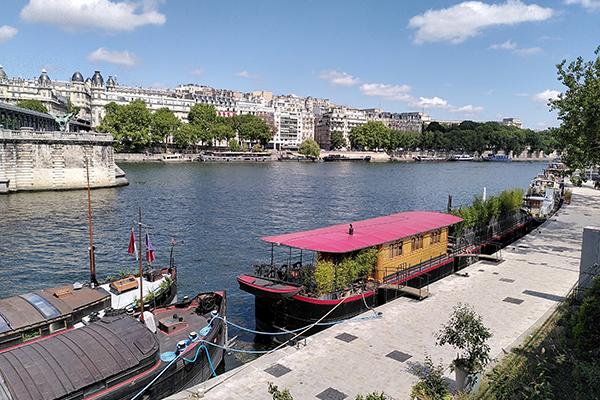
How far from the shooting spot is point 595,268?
17266 mm

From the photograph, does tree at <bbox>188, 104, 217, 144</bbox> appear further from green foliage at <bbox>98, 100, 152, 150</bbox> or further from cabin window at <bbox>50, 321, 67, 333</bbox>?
cabin window at <bbox>50, 321, 67, 333</bbox>

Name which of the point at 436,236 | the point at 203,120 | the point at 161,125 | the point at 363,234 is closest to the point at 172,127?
the point at 161,125

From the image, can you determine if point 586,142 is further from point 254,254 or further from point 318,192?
point 318,192

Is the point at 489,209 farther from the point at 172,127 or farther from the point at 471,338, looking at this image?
the point at 172,127

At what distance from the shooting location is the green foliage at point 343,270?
1828cm

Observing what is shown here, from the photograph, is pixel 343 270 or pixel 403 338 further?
pixel 343 270

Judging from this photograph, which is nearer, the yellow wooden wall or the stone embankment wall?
the yellow wooden wall

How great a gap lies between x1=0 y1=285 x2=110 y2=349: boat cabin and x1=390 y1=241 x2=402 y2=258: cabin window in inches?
481

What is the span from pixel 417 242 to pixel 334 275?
6447 millimetres

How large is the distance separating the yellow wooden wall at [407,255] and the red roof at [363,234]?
511 millimetres

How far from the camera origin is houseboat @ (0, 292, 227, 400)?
32.5 ft

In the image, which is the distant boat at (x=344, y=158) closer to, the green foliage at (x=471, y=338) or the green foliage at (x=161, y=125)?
the green foliage at (x=161, y=125)

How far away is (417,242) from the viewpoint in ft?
75.7

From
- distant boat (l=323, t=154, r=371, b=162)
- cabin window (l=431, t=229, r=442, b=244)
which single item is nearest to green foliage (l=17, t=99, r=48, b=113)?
distant boat (l=323, t=154, r=371, b=162)
